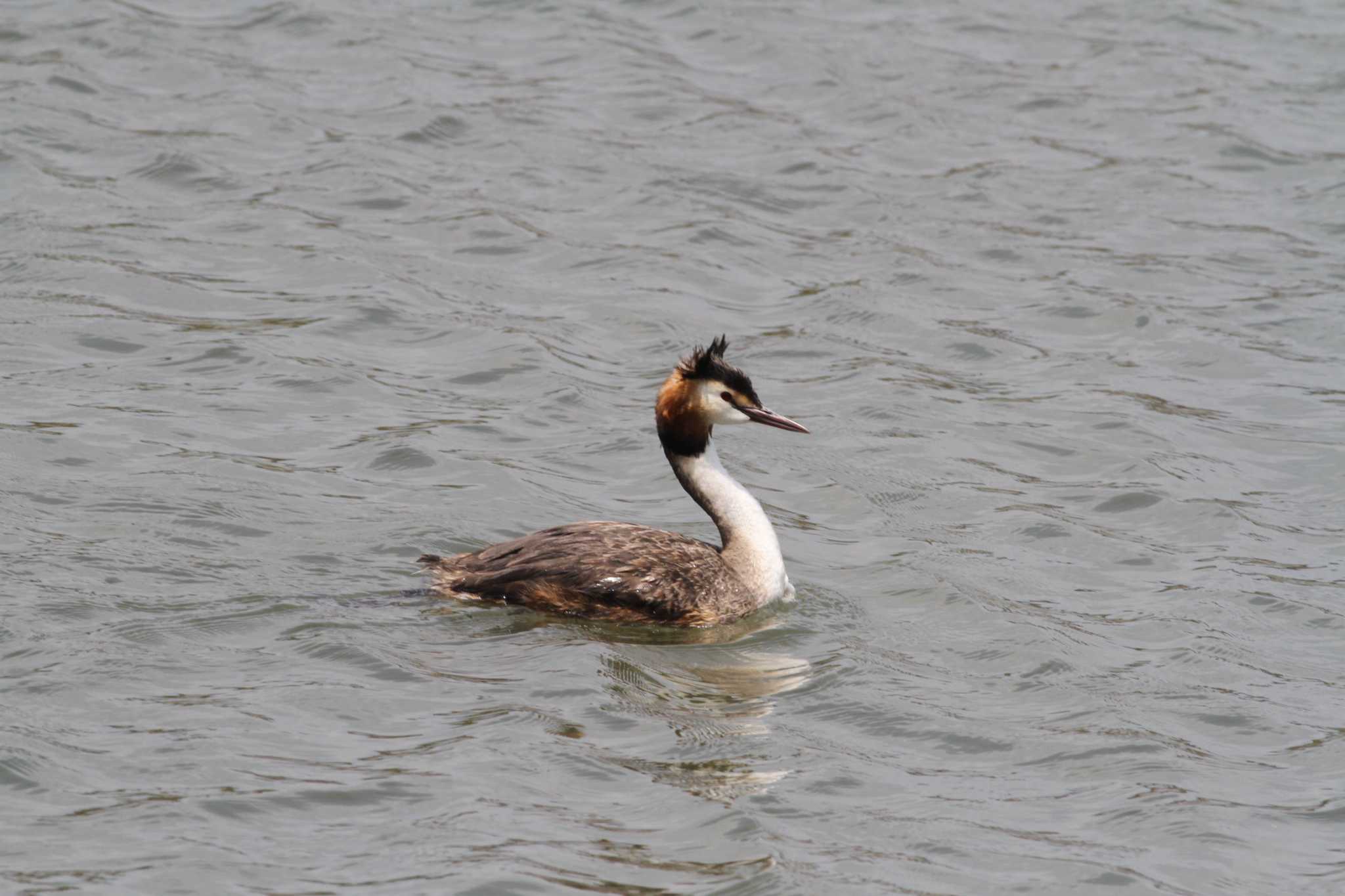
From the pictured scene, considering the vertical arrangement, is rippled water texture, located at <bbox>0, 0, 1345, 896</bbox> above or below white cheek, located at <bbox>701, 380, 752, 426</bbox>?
below

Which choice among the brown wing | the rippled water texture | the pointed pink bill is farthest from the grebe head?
the rippled water texture

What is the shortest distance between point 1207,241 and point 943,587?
22.7 feet

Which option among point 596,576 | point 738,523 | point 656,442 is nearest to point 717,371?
point 738,523

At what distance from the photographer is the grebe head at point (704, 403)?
10359 mm

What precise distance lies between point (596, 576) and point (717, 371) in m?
1.30

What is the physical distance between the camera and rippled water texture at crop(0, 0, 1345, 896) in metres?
7.99

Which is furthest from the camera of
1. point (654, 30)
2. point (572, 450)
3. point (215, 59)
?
point (654, 30)

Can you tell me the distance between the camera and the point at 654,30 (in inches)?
818

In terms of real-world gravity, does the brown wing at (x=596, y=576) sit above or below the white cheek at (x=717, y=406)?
below

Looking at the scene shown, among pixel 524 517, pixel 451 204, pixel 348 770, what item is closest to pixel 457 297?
pixel 451 204

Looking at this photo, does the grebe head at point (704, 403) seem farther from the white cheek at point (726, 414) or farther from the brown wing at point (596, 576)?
the brown wing at point (596, 576)

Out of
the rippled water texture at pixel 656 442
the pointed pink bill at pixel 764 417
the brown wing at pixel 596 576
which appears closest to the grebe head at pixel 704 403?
the pointed pink bill at pixel 764 417

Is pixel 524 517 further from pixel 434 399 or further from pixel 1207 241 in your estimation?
pixel 1207 241

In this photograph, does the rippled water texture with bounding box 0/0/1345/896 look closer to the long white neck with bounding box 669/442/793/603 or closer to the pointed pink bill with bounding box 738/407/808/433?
the long white neck with bounding box 669/442/793/603
